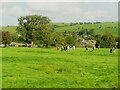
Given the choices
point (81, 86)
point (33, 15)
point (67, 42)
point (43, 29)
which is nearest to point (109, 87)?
point (81, 86)

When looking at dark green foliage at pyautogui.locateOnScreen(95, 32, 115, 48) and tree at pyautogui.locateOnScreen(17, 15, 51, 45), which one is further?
dark green foliage at pyautogui.locateOnScreen(95, 32, 115, 48)

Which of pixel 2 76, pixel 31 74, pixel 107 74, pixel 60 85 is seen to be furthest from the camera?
pixel 107 74

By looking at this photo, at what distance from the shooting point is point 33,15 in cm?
15625

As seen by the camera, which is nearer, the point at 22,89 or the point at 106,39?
the point at 22,89

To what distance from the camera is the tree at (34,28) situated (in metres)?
148

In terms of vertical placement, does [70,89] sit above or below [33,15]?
below

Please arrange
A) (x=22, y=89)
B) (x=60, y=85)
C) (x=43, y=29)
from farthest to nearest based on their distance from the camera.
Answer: (x=43, y=29), (x=60, y=85), (x=22, y=89)

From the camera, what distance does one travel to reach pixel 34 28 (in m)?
150

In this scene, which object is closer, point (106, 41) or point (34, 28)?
point (34, 28)

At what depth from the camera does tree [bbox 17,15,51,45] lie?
148 metres

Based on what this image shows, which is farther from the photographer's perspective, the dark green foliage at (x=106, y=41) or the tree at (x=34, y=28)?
the dark green foliage at (x=106, y=41)

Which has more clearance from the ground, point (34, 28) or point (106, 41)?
point (34, 28)

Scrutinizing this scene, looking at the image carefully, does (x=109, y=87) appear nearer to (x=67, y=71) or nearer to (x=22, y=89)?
(x=22, y=89)

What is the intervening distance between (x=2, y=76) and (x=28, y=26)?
12496 centimetres
